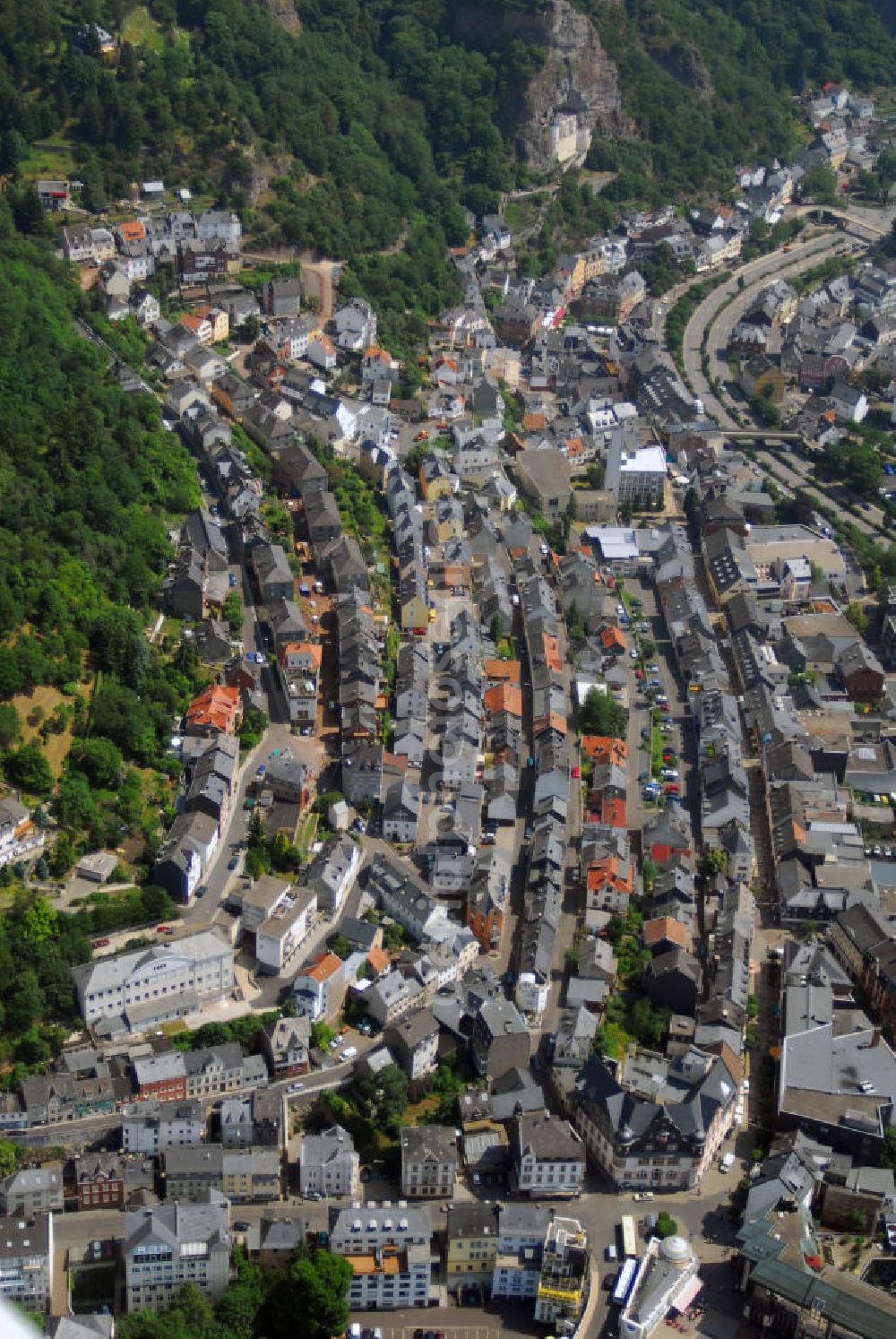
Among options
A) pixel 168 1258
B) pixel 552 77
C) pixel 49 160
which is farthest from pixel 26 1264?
pixel 552 77

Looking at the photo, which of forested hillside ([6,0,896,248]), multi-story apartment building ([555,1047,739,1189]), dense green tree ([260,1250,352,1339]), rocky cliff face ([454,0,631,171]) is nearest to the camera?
dense green tree ([260,1250,352,1339])

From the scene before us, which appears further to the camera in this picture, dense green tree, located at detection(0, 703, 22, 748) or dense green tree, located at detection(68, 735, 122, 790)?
dense green tree, located at detection(68, 735, 122, 790)

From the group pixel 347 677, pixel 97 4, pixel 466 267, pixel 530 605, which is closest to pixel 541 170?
pixel 466 267

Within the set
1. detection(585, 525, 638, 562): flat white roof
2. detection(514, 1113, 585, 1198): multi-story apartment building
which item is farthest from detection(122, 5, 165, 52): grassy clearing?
detection(514, 1113, 585, 1198): multi-story apartment building

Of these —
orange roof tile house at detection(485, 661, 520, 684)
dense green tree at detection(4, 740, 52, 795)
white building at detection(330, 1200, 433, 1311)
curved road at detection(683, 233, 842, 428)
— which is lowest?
white building at detection(330, 1200, 433, 1311)

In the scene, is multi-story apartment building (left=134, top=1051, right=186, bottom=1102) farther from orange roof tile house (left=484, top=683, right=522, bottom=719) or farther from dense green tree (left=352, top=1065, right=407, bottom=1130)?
orange roof tile house (left=484, top=683, right=522, bottom=719)

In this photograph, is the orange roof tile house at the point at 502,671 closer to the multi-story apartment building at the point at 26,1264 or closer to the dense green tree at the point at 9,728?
the dense green tree at the point at 9,728

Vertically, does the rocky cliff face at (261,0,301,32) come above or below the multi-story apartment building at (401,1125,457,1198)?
above
